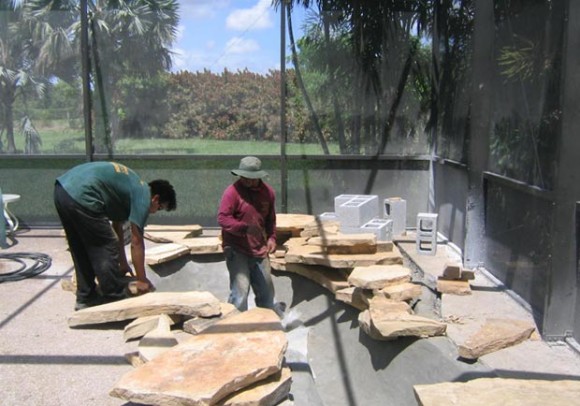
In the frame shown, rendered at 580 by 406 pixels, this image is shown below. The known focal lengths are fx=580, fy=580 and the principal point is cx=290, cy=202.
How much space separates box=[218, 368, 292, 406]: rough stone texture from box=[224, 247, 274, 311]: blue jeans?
2.04m

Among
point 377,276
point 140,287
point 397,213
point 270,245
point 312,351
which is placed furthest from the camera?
point 397,213

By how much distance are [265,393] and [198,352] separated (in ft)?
2.08

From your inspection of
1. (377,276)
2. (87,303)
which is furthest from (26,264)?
(377,276)

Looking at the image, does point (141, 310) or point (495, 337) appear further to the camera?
point (141, 310)

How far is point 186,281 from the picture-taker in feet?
23.9

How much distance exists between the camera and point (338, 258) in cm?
654

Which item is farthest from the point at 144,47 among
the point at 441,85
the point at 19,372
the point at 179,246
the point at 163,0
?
the point at 19,372

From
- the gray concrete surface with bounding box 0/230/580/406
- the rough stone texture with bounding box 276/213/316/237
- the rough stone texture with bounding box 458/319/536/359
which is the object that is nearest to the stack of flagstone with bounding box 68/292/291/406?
the gray concrete surface with bounding box 0/230/580/406

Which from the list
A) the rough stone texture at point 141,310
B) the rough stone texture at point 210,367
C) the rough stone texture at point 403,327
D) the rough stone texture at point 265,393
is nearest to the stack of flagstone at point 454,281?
the rough stone texture at point 403,327

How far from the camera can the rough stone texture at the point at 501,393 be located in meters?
3.43

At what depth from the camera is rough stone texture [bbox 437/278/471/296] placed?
6.00 m

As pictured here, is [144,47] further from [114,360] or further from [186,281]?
[114,360]

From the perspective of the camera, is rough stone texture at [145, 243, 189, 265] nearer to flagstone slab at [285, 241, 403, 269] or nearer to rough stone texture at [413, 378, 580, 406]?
flagstone slab at [285, 241, 403, 269]

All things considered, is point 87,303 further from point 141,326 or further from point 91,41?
point 91,41
